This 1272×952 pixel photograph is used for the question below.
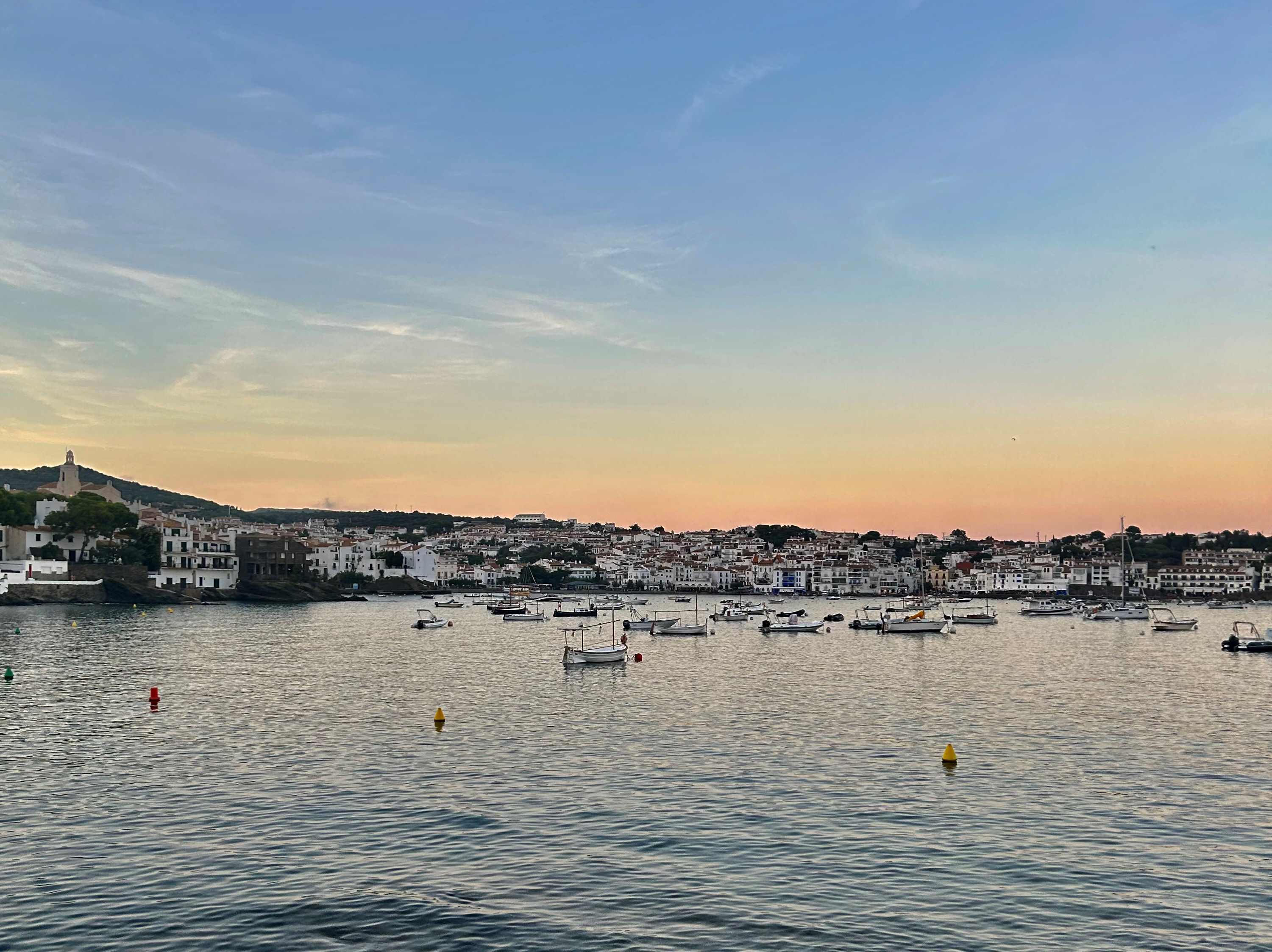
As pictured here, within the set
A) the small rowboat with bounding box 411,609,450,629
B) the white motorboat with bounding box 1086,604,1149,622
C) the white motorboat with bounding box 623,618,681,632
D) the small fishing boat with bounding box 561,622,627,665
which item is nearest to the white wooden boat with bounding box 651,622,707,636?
the white motorboat with bounding box 623,618,681,632

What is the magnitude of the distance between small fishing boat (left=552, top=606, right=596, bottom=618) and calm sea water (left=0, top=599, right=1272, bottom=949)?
3301 inches

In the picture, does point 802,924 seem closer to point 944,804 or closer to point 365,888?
point 365,888

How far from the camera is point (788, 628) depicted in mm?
119500

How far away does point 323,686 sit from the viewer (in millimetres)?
57750

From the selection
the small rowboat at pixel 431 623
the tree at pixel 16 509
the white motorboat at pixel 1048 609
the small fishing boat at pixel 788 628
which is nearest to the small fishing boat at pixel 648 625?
the small fishing boat at pixel 788 628

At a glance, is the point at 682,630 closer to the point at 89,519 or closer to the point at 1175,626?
the point at 1175,626

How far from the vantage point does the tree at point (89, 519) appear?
15375 centimetres

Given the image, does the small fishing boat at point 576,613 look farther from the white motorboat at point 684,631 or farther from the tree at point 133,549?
the tree at point 133,549

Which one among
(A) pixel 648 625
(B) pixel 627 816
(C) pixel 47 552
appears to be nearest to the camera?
(B) pixel 627 816

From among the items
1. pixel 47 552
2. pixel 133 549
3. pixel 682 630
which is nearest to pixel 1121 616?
pixel 682 630

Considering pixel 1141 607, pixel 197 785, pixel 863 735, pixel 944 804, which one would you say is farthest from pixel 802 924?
pixel 1141 607

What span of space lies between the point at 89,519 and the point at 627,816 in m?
148

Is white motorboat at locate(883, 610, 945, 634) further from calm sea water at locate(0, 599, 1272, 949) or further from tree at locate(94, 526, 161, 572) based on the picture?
tree at locate(94, 526, 161, 572)

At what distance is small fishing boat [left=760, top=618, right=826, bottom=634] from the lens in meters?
118
